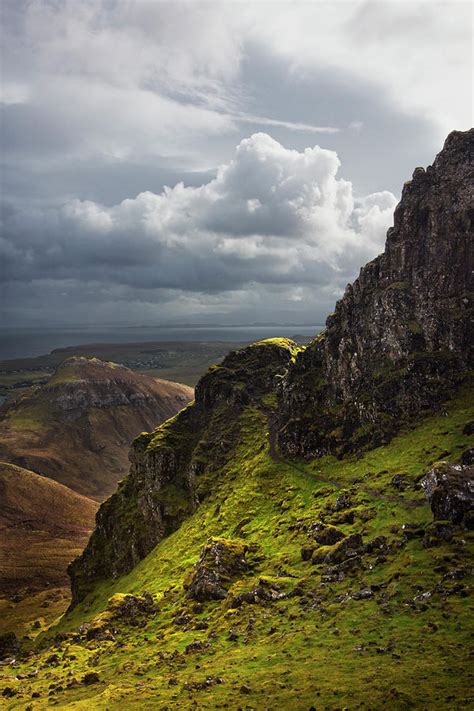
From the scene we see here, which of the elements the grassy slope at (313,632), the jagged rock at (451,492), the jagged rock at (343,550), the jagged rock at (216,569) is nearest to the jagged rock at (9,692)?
the grassy slope at (313,632)

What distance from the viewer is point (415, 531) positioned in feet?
207

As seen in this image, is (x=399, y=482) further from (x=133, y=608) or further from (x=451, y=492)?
(x=133, y=608)

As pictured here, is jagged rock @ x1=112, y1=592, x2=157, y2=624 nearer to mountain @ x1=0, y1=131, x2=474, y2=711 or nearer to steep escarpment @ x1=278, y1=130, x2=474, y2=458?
mountain @ x1=0, y1=131, x2=474, y2=711

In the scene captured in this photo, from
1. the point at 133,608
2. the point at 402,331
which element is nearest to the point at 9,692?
the point at 133,608

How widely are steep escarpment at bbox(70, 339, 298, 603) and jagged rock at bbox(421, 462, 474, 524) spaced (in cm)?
7374

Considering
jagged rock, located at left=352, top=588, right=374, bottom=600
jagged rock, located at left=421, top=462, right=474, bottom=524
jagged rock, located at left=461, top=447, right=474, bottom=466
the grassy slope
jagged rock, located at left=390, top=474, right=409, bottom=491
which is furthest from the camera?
jagged rock, located at left=390, top=474, right=409, bottom=491

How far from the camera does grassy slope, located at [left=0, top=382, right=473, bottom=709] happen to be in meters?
39.4

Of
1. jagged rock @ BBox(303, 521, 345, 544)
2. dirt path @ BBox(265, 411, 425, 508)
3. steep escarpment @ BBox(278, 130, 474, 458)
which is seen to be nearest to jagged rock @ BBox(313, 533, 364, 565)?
jagged rock @ BBox(303, 521, 345, 544)

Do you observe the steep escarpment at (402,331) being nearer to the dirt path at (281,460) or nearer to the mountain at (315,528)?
the mountain at (315,528)

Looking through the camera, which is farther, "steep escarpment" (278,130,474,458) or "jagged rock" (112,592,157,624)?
"steep escarpment" (278,130,474,458)

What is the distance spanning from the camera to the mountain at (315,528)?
147 feet

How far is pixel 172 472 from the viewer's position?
14675 centimetres

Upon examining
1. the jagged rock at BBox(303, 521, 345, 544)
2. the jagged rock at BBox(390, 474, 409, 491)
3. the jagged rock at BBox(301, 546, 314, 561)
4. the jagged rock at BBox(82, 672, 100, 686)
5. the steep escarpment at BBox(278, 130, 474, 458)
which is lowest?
the jagged rock at BBox(82, 672, 100, 686)

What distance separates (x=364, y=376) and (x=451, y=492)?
2208 inches
